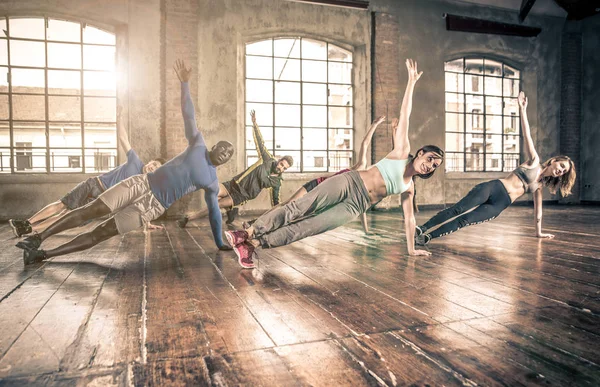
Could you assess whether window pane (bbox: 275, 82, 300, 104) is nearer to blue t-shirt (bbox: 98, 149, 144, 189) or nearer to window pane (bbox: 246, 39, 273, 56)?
window pane (bbox: 246, 39, 273, 56)

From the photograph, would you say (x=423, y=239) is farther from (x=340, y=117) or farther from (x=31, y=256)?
(x=340, y=117)

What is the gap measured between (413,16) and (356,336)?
9046 millimetres

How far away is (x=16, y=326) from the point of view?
6.07 ft

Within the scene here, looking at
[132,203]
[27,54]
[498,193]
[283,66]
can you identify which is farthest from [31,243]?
[283,66]

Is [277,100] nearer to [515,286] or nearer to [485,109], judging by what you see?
[485,109]

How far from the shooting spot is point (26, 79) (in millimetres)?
7602

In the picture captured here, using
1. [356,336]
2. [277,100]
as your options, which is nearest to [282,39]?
[277,100]

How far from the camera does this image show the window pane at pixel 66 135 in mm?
7777

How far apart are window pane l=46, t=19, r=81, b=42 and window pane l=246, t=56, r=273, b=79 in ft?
10.8

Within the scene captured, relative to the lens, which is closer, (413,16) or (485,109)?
(413,16)

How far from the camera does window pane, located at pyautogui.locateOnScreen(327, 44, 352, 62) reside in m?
9.22

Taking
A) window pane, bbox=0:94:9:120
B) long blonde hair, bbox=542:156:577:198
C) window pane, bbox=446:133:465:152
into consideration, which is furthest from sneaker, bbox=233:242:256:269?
window pane, bbox=446:133:465:152

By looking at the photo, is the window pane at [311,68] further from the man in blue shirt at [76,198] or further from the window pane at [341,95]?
the man in blue shirt at [76,198]

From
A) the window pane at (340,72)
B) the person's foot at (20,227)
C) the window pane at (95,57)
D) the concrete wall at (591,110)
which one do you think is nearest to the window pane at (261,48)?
the window pane at (340,72)
